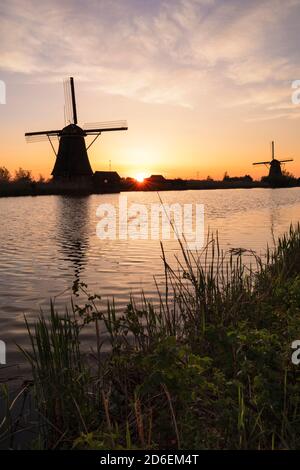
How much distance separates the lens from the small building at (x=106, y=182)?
247ft

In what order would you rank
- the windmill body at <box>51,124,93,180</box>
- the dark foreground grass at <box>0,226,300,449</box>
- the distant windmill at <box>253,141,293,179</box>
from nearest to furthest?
the dark foreground grass at <box>0,226,300,449</box>, the windmill body at <box>51,124,93,180</box>, the distant windmill at <box>253,141,293,179</box>

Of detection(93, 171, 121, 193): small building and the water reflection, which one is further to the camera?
detection(93, 171, 121, 193): small building

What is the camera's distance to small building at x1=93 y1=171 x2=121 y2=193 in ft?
247

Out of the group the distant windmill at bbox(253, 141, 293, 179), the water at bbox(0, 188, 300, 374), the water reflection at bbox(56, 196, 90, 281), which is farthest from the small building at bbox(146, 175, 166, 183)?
the water at bbox(0, 188, 300, 374)

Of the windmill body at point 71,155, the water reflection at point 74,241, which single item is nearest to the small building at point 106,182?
the windmill body at point 71,155

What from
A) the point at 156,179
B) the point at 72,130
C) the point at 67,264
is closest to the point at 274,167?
the point at 156,179

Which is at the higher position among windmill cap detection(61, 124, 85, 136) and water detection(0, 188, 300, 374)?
windmill cap detection(61, 124, 85, 136)

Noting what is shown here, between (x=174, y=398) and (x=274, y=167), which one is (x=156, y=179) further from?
(x=174, y=398)

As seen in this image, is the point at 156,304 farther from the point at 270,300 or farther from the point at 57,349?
the point at 57,349

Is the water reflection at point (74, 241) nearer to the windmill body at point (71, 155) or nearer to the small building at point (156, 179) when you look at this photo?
the windmill body at point (71, 155)

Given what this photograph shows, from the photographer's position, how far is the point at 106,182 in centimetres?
7888

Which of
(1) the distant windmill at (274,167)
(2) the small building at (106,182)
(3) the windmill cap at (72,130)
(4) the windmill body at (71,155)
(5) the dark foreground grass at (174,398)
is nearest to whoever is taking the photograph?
(5) the dark foreground grass at (174,398)

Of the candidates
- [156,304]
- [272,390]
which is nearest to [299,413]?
[272,390]

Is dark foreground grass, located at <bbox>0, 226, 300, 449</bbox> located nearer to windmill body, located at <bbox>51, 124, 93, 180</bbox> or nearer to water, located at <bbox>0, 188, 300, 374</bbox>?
water, located at <bbox>0, 188, 300, 374</bbox>
